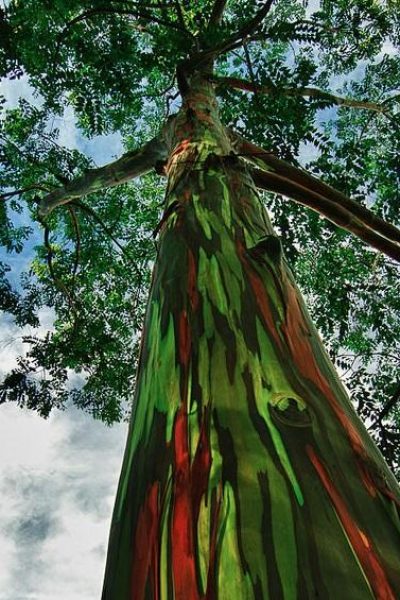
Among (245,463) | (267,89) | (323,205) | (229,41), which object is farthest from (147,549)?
(267,89)

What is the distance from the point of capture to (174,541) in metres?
0.69

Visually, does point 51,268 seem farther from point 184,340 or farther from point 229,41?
point 184,340

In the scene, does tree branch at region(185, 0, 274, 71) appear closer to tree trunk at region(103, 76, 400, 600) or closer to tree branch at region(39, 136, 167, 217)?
tree branch at region(39, 136, 167, 217)

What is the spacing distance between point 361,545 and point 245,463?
20cm

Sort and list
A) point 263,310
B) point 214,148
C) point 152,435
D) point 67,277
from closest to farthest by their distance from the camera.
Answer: point 152,435, point 263,310, point 214,148, point 67,277

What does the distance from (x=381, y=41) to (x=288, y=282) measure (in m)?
6.27

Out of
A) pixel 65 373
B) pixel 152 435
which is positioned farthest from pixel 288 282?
pixel 65 373

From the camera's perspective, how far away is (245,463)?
77 centimetres

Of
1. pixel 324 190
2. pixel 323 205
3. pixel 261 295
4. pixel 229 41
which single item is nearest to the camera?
pixel 261 295

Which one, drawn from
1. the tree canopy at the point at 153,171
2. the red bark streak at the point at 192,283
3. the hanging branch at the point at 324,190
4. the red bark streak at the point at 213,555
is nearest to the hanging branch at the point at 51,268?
the tree canopy at the point at 153,171

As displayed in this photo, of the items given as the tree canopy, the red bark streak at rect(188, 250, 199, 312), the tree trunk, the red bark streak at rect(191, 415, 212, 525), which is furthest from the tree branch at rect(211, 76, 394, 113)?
the red bark streak at rect(191, 415, 212, 525)

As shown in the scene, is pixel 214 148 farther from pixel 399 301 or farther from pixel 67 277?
pixel 67 277

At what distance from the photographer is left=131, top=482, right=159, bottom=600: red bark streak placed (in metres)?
0.67

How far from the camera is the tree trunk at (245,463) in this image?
62 centimetres
